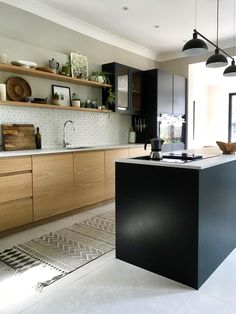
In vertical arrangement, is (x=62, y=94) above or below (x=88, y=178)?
above

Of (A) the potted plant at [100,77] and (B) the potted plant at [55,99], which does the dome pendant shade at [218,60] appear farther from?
(B) the potted plant at [55,99]

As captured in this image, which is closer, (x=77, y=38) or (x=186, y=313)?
→ (x=186, y=313)

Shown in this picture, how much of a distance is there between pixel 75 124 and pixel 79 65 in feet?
3.05

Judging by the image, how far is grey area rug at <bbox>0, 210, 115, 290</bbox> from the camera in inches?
85.2

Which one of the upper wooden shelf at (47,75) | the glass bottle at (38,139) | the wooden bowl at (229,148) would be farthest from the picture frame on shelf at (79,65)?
the wooden bowl at (229,148)

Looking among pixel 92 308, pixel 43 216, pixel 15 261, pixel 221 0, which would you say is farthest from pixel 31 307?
pixel 221 0

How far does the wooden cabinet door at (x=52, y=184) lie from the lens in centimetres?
305

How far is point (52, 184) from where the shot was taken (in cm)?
321

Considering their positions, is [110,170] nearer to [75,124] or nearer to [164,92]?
[75,124]

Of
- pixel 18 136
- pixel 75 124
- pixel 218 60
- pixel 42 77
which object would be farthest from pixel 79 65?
pixel 218 60

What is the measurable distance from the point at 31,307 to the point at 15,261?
2.24ft

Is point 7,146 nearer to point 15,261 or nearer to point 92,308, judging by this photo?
point 15,261

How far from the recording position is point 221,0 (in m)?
3.44

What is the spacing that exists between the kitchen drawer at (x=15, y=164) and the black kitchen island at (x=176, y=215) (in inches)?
46.6
